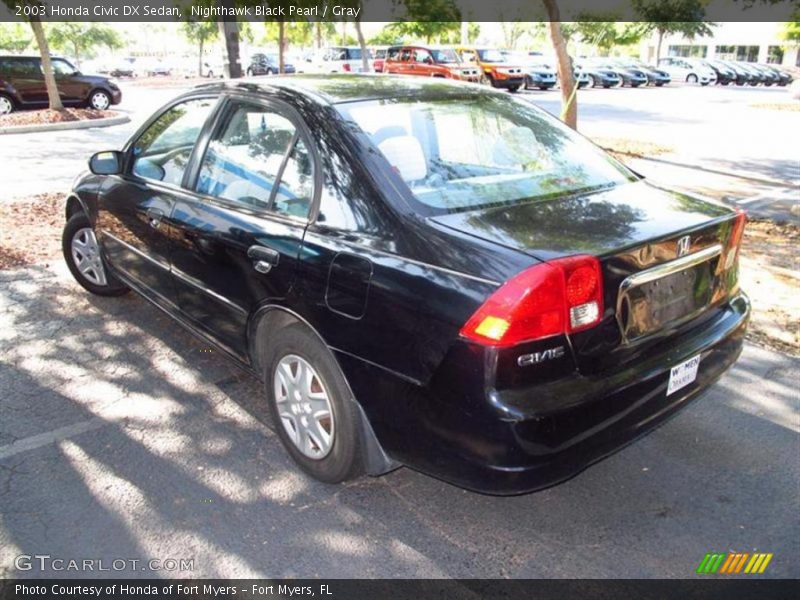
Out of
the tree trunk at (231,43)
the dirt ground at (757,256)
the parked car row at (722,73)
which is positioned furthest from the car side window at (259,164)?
the parked car row at (722,73)

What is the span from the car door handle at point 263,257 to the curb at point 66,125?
14.2m

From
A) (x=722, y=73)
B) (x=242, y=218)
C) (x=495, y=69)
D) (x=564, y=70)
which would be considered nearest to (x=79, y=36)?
(x=495, y=69)

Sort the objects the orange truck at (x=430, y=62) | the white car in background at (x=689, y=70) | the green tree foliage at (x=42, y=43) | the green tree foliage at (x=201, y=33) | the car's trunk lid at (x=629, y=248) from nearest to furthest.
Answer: the car's trunk lid at (x=629, y=248) < the green tree foliage at (x=42, y=43) < the orange truck at (x=430, y=62) < the white car in background at (x=689, y=70) < the green tree foliage at (x=201, y=33)

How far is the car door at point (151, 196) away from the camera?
3.75 metres

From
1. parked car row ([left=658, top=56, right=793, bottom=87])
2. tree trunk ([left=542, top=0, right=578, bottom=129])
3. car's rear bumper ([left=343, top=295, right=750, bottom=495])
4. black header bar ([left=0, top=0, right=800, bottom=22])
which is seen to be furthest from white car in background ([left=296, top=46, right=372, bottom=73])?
car's rear bumper ([left=343, top=295, right=750, bottom=495])

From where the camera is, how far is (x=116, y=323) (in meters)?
4.70

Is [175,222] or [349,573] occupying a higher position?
[175,222]

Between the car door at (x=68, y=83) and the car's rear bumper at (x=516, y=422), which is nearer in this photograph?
the car's rear bumper at (x=516, y=422)

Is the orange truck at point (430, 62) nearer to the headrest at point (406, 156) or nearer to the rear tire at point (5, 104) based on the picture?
Result: the rear tire at point (5, 104)

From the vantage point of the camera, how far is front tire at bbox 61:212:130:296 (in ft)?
16.0

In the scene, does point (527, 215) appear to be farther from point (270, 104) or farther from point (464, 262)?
point (270, 104)

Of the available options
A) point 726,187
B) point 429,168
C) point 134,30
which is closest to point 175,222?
point 429,168

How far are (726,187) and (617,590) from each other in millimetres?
8559

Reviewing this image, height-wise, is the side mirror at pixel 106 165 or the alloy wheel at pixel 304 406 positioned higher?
the side mirror at pixel 106 165
